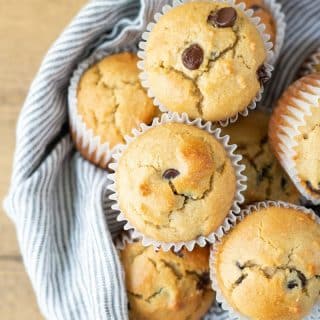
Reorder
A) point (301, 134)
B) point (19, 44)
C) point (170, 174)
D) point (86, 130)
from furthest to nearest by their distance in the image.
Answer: point (19, 44), point (86, 130), point (301, 134), point (170, 174)

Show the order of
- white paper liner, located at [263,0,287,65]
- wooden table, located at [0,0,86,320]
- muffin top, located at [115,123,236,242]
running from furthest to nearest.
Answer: wooden table, located at [0,0,86,320], white paper liner, located at [263,0,287,65], muffin top, located at [115,123,236,242]

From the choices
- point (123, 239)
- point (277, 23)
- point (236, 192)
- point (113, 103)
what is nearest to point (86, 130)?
point (113, 103)

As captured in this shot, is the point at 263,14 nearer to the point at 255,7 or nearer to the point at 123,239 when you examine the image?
the point at 255,7

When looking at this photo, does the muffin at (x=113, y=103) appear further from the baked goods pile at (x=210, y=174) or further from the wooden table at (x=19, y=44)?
the wooden table at (x=19, y=44)

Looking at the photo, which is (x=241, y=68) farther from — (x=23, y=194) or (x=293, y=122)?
(x=23, y=194)

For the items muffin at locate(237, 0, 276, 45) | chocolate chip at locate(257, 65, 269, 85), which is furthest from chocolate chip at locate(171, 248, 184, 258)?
muffin at locate(237, 0, 276, 45)

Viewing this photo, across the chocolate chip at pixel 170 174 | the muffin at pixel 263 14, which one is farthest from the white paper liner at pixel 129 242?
the muffin at pixel 263 14

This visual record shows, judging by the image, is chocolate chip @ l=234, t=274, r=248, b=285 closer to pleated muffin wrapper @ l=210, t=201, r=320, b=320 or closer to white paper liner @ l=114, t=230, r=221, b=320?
pleated muffin wrapper @ l=210, t=201, r=320, b=320
